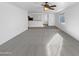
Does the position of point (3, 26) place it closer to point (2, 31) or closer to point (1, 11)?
point (2, 31)

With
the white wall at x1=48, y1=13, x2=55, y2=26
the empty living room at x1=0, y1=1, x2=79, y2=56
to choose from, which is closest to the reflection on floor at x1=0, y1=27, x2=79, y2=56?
the empty living room at x1=0, y1=1, x2=79, y2=56

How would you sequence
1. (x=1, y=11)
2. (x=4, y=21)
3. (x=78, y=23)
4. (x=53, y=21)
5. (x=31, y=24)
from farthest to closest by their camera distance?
(x=53, y=21)
(x=31, y=24)
(x=78, y=23)
(x=4, y=21)
(x=1, y=11)

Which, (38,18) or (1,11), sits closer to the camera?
(1,11)

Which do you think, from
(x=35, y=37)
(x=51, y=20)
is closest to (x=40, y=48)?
(x=35, y=37)

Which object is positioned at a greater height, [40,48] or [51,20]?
Answer: [40,48]

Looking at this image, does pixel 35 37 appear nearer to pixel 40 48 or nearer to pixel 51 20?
pixel 40 48

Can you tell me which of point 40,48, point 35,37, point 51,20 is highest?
point 40,48

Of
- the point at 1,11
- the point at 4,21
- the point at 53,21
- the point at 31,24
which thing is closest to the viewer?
the point at 1,11

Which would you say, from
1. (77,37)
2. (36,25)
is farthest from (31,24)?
(77,37)

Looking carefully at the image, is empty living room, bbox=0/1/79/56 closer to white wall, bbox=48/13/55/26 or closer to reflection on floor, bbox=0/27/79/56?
reflection on floor, bbox=0/27/79/56

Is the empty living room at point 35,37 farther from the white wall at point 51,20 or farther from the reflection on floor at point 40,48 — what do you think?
the white wall at point 51,20

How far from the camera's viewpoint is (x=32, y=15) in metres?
17.2

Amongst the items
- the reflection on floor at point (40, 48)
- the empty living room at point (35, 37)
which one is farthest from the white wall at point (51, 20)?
the reflection on floor at point (40, 48)

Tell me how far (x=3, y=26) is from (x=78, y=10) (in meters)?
3.74
